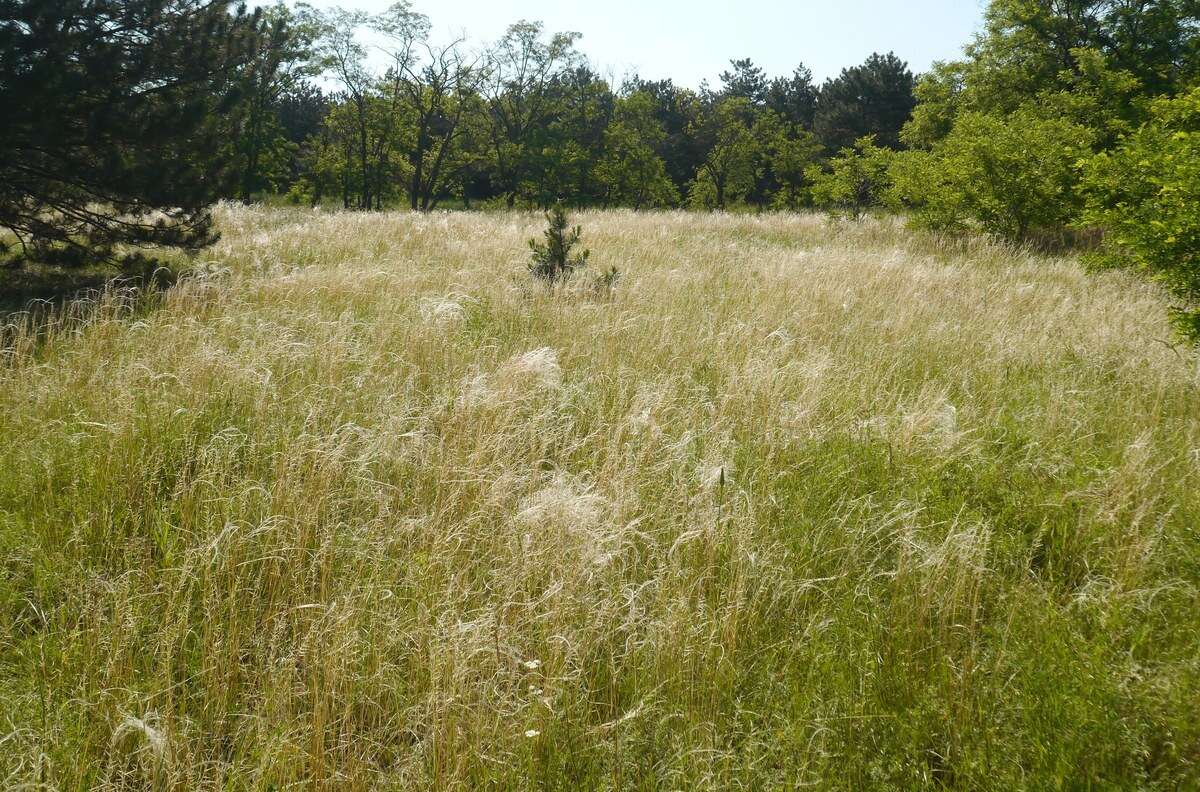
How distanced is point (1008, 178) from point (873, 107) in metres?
35.9

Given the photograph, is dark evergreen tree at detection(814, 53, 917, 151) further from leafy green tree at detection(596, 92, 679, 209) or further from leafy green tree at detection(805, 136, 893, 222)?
leafy green tree at detection(805, 136, 893, 222)

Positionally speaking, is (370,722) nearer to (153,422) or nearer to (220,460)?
(220,460)

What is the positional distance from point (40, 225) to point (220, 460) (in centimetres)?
665

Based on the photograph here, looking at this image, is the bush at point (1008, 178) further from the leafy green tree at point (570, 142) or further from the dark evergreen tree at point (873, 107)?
the dark evergreen tree at point (873, 107)

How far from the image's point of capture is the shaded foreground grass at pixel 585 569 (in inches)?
69.6

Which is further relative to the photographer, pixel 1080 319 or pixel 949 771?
pixel 1080 319

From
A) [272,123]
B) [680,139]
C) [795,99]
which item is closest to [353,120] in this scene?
[272,123]

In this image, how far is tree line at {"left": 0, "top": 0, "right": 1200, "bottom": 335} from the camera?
6480 mm

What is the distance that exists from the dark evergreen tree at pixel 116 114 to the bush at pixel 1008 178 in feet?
42.3

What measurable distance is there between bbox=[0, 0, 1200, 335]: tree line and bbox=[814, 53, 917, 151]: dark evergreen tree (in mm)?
144

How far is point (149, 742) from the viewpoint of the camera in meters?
1.69

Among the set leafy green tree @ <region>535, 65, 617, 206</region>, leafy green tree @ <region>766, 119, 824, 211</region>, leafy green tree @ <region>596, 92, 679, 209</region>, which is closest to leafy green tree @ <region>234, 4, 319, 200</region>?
leafy green tree @ <region>535, 65, 617, 206</region>

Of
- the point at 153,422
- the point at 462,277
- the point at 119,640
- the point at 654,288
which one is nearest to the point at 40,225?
the point at 462,277

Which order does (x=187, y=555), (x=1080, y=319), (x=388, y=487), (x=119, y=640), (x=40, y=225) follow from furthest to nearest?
(x=40, y=225)
(x=1080, y=319)
(x=388, y=487)
(x=187, y=555)
(x=119, y=640)
